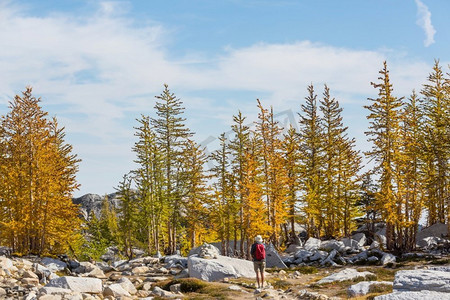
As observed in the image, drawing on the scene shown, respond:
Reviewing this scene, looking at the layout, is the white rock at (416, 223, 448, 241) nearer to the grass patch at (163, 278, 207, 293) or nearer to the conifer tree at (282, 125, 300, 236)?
the conifer tree at (282, 125, 300, 236)

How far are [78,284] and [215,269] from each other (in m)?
8.39

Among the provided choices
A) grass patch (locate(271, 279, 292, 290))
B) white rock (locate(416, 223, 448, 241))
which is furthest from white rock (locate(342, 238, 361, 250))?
grass patch (locate(271, 279, 292, 290))

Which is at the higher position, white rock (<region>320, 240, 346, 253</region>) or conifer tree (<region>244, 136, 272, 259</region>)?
conifer tree (<region>244, 136, 272, 259</region>)

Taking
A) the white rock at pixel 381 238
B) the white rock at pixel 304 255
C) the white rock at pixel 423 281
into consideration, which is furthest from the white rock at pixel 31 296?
the white rock at pixel 381 238

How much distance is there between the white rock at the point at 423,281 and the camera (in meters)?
14.4

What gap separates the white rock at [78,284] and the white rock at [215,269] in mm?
6634

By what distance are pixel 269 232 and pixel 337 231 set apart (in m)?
10.3

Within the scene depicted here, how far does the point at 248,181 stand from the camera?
3481cm

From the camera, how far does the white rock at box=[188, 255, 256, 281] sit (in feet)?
78.7

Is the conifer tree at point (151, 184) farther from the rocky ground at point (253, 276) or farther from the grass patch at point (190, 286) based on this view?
the grass patch at point (190, 286)

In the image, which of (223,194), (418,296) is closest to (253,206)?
(223,194)

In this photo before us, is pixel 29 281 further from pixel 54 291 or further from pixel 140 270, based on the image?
pixel 140 270

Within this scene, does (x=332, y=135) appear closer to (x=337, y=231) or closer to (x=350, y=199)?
(x=350, y=199)

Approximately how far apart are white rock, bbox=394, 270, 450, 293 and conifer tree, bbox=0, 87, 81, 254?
26.6 metres
